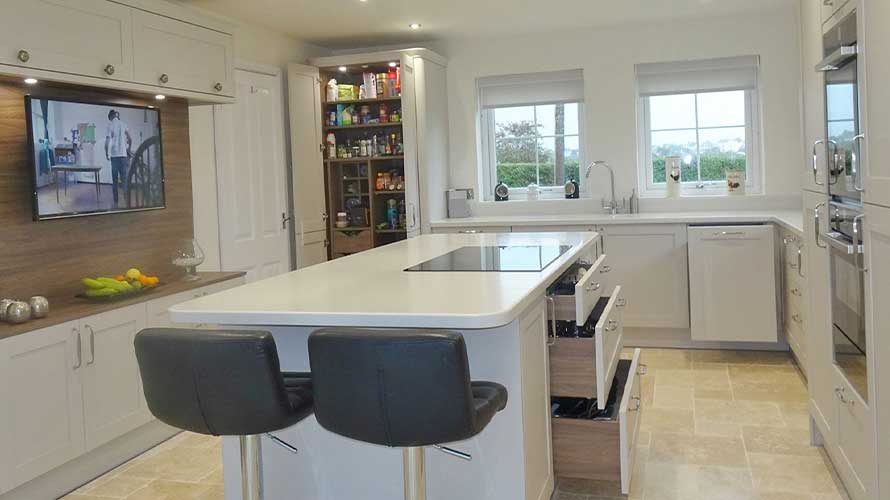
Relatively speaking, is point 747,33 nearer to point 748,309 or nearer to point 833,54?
point 748,309

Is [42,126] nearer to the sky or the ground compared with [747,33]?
nearer to the ground

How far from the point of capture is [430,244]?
156 inches

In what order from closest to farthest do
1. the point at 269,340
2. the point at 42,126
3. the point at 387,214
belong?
the point at 269,340 < the point at 42,126 < the point at 387,214

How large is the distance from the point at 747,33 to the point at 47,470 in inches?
193

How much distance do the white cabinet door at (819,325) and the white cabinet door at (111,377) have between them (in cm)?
284

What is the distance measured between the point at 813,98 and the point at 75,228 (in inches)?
127

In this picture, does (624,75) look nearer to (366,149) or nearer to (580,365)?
(366,149)

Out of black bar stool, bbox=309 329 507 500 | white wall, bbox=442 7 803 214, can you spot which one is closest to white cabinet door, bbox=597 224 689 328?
white wall, bbox=442 7 803 214

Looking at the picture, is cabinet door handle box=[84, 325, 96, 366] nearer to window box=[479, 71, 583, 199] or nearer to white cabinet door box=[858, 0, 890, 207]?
white cabinet door box=[858, 0, 890, 207]

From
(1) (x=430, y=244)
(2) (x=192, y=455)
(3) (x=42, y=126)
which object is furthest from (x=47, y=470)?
(1) (x=430, y=244)

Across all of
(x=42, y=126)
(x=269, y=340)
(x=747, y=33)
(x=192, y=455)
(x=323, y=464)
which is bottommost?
(x=192, y=455)

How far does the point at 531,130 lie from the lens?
6.14 meters

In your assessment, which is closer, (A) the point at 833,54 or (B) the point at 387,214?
Result: (A) the point at 833,54

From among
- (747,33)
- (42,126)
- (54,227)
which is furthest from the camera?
(747,33)
